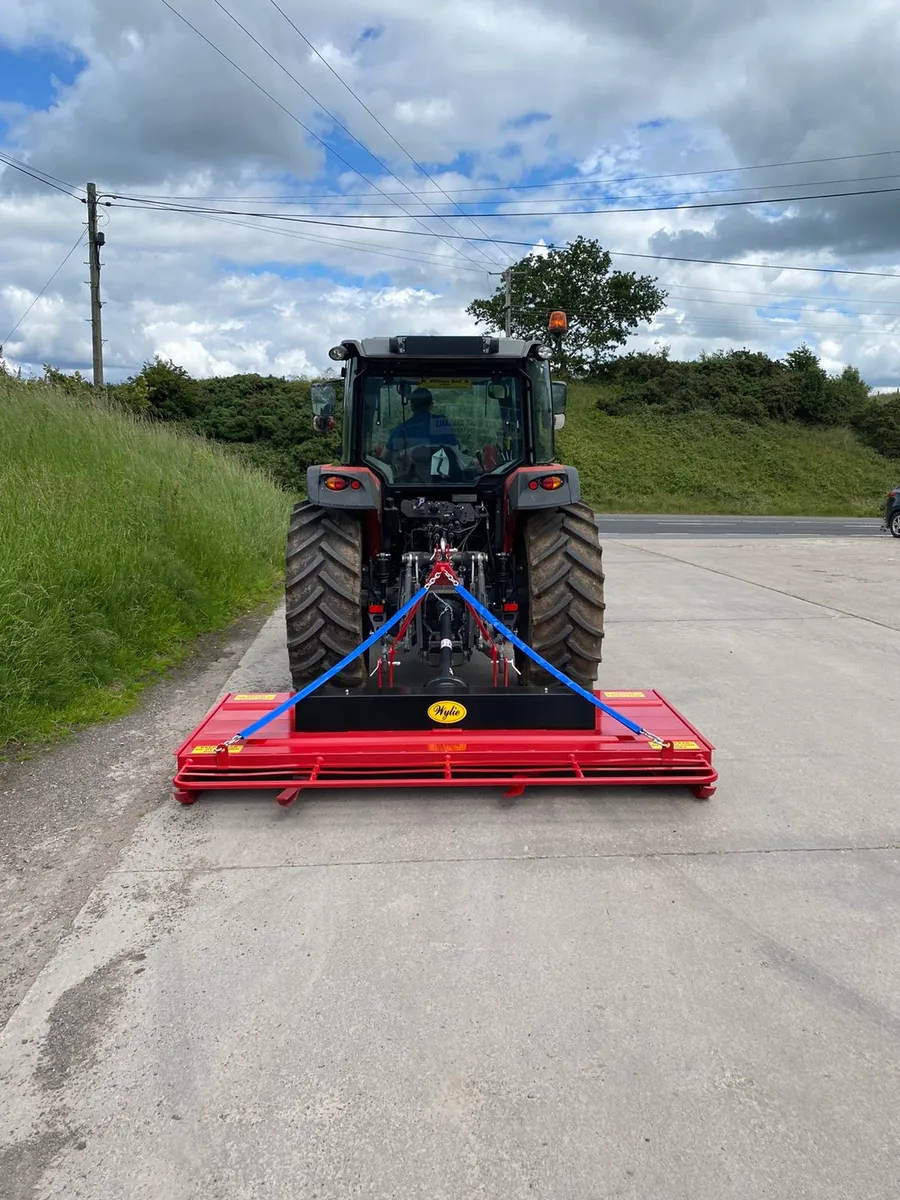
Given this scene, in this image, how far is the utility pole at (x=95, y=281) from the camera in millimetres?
19391

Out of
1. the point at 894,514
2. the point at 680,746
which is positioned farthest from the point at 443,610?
the point at 894,514

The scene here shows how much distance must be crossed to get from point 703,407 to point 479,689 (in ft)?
132

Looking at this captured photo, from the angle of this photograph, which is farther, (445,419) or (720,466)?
(720,466)

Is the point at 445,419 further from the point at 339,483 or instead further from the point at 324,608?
the point at 324,608

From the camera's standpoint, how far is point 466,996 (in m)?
2.59

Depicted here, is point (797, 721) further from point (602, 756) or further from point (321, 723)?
point (321, 723)

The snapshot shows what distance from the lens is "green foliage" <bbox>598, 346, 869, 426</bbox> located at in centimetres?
4081

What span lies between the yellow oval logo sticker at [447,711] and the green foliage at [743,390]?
1550 inches

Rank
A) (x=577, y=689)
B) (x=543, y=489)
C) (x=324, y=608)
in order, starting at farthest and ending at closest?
(x=543, y=489), (x=324, y=608), (x=577, y=689)

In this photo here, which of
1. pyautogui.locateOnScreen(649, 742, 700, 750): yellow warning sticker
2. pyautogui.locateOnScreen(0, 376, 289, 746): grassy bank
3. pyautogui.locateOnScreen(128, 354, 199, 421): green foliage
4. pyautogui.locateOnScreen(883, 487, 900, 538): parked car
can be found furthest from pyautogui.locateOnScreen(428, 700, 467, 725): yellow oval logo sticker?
pyautogui.locateOnScreen(128, 354, 199, 421): green foliage

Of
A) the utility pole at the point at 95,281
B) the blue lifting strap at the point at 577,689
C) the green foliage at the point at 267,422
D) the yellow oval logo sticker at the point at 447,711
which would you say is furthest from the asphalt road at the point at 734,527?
the yellow oval logo sticker at the point at 447,711

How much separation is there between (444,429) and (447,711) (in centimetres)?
225

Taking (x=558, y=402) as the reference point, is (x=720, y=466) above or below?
above

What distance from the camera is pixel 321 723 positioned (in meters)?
4.02
